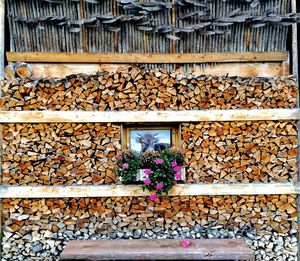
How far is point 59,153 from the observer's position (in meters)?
5.16

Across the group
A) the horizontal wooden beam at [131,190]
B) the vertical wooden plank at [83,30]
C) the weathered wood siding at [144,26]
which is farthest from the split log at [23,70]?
the horizontal wooden beam at [131,190]

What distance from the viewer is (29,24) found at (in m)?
5.36

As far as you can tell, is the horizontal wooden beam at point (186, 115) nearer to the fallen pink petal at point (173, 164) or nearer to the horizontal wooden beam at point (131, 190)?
the fallen pink petal at point (173, 164)

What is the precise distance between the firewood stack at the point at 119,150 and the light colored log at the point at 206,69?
313 millimetres

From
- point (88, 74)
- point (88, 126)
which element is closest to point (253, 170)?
point (88, 126)

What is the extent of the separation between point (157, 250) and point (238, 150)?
1860 mm

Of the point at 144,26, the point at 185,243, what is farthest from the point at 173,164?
the point at 144,26

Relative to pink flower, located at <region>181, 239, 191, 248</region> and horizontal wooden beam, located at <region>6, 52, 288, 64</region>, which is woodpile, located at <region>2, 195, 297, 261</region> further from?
horizontal wooden beam, located at <region>6, 52, 288, 64</region>

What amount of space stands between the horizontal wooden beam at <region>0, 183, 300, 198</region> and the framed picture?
637 millimetres

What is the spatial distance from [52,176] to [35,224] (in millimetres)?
722

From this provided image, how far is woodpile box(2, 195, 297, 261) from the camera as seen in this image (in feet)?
16.8

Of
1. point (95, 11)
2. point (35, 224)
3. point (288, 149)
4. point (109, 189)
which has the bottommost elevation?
point (35, 224)

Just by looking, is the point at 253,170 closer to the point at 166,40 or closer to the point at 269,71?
the point at 269,71

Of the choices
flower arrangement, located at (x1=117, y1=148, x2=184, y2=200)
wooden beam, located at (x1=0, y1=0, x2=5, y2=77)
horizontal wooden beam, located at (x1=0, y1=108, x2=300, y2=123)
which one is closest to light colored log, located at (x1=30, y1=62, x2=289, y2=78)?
wooden beam, located at (x1=0, y1=0, x2=5, y2=77)
